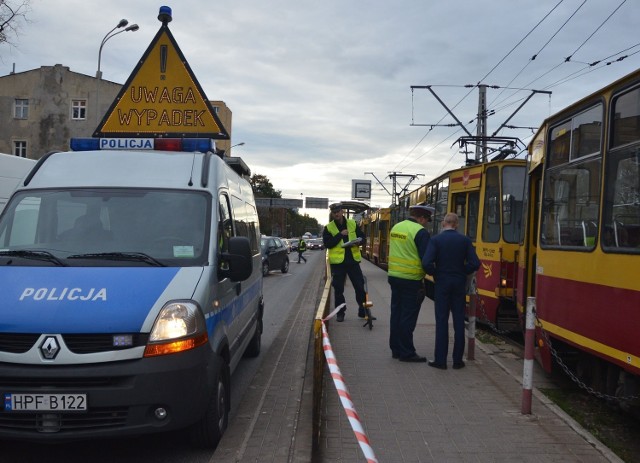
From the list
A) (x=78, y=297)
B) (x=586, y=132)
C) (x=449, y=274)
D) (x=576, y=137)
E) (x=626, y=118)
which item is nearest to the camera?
(x=78, y=297)

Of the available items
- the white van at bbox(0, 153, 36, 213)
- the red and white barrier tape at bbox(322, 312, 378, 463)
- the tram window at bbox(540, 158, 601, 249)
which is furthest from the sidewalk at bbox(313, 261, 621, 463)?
the white van at bbox(0, 153, 36, 213)

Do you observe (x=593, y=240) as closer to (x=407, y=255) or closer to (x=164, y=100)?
(x=407, y=255)

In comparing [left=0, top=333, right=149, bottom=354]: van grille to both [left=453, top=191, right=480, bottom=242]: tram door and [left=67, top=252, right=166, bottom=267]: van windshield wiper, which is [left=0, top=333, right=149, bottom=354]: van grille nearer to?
[left=67, top=252, right=166, bottom=267]: van windshield wiper

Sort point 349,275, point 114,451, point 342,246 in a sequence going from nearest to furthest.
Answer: point 114,451 → point 342,246 → point 349,275

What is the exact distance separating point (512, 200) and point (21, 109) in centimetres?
4794

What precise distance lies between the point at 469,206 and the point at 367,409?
7.31 m

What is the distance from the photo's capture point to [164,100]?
9141mm

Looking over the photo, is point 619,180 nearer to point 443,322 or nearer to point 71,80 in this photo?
point 443,322

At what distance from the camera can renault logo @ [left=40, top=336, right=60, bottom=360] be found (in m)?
3.98

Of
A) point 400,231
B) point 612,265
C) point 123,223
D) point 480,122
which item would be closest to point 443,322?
point 400,231

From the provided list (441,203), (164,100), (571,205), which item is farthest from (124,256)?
(441,203)

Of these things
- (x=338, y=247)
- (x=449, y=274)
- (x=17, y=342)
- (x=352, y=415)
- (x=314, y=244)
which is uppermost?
(x=338, y=247)

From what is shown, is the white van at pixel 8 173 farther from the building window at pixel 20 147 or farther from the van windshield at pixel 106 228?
the building window at pixel 20 147

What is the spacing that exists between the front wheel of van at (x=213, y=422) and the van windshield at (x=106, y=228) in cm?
96
